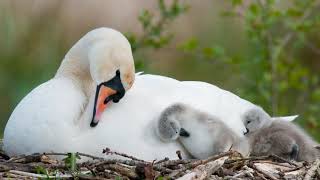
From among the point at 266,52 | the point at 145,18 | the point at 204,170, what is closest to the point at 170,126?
the point at 204,170

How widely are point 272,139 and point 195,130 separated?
656 mm

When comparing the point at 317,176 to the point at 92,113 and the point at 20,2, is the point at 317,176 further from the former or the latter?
the point at 20,2

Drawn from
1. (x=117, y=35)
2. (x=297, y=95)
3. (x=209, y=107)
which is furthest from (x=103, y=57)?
(x=297, y=95)

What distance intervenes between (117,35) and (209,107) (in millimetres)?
733

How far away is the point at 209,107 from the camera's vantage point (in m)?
7.31

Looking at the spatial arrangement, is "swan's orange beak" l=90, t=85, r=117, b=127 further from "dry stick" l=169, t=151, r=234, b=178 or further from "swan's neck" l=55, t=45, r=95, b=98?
"dry stick" l=169, t=151, r=234, b=178

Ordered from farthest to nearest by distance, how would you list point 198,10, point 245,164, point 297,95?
point 198,10
point 297,95
point 245,164

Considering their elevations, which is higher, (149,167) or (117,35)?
(117,35)

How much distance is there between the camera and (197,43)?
10742 mm

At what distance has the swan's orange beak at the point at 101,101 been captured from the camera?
701 cm

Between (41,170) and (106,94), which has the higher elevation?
(106,94)

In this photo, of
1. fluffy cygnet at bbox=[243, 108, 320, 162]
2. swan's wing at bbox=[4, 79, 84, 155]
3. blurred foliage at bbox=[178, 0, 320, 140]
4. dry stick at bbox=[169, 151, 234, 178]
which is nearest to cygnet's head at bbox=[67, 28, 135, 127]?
swan's wing at bbox=[4, 79, 84, 155]

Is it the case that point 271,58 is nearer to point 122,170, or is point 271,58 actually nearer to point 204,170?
point 204,170

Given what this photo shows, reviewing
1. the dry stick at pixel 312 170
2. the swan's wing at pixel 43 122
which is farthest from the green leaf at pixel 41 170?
the dry stick at pixel 312 170
